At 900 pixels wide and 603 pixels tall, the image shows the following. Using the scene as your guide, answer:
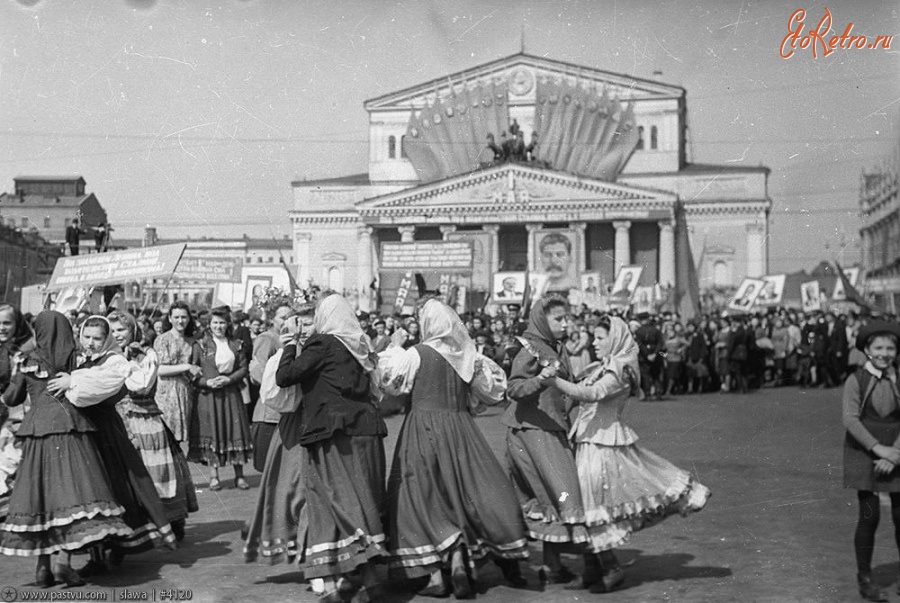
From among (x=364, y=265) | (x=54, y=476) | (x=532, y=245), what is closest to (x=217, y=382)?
(x=54, y=476)

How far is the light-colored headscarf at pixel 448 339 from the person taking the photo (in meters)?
6.19

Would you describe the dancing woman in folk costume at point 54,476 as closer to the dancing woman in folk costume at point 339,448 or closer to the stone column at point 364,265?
the dancing woman in folk costume at point 339,448

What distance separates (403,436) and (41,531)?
1.98m

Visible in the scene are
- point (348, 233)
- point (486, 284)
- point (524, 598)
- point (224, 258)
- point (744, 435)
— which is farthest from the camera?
point (348, 233)

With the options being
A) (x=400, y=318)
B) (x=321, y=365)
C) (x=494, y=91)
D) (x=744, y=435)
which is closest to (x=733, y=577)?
(x=321, y=365)

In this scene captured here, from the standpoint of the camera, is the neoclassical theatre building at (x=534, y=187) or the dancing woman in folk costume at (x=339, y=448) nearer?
the dancing woman in folk costume at (x=339, y=448)

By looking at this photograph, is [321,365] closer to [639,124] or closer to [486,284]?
[486,284]

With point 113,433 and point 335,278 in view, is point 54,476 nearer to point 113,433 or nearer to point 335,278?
point 113,433

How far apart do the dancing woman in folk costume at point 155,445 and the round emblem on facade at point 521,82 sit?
182ft

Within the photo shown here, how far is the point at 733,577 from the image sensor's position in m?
6.18

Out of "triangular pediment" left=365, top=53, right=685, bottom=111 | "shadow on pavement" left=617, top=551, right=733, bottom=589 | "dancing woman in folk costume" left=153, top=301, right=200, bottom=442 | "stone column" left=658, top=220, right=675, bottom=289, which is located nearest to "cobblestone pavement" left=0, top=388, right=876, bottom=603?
"shadow on pavement" left=617, top=551, right=733, bottom=589

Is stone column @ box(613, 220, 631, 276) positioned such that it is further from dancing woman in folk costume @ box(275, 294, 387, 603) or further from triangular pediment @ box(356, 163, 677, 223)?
dancing woman in folk costume @ box(275, 294, 387, 603)

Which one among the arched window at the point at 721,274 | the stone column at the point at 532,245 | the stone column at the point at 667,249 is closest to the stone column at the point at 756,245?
the arched window at the point at 721,274

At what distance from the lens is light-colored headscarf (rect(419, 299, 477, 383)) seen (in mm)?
6191
